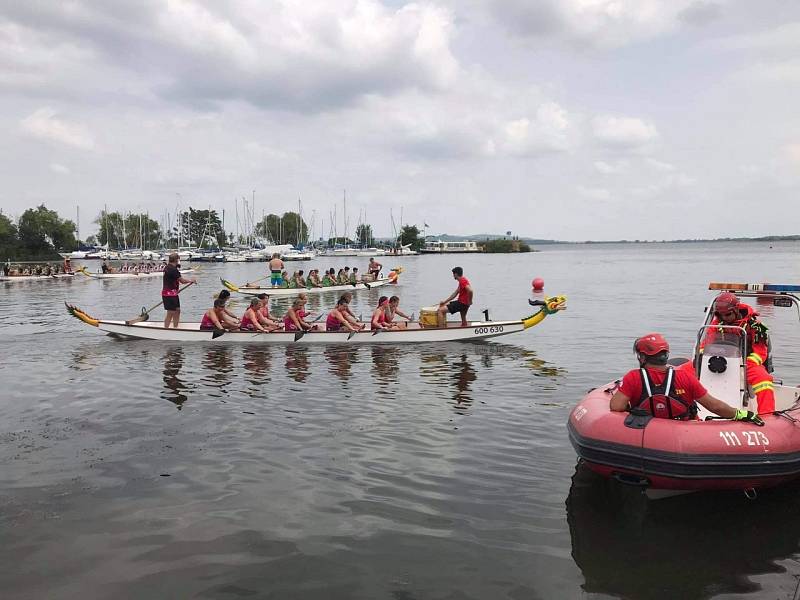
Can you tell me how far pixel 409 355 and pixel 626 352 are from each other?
656 centimetres

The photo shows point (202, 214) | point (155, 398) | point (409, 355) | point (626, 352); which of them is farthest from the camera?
point (202, 214)

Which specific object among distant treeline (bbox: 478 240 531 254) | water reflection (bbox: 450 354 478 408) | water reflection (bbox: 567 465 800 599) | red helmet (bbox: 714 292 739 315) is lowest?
water reflection (bbox: 567 465 800 599)

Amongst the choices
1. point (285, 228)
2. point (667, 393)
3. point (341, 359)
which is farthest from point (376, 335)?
point (285, 228)

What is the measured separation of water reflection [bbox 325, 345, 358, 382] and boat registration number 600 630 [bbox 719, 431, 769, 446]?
8268mm

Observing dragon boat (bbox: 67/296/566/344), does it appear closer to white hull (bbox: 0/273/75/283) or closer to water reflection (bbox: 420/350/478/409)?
water reflection (bbox: 420/350/478/409)

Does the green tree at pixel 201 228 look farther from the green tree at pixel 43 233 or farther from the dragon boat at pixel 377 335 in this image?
the dragon boat at pixel 377 335

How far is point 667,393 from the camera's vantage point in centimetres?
664

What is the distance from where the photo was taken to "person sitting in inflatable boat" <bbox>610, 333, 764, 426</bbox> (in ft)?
21.7

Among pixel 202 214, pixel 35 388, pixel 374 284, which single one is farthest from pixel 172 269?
pixel 202 214

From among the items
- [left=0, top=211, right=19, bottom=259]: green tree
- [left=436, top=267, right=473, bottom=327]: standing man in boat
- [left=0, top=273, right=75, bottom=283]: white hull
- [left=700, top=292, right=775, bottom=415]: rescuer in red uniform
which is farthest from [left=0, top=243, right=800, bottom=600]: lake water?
[left=0, top=211, right=19, bottom=259]: green tree

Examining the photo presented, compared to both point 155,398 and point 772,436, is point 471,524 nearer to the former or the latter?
point 772,436

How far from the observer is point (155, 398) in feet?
38.2

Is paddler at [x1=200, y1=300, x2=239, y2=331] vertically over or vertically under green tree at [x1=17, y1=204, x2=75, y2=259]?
under

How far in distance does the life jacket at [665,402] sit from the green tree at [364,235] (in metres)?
147
